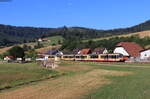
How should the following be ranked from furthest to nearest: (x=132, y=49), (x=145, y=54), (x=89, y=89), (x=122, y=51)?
(x=132, y=49) < (x=122, y=51) < (x=145, y=54) < (x=89, y=89)

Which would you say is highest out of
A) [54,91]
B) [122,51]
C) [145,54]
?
[122,51]

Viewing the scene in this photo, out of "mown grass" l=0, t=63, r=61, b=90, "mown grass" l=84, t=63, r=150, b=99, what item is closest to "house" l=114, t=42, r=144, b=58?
"mown grass" l=0, t=63, r=61, b=90

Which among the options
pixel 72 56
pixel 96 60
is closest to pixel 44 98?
pixel 96 60

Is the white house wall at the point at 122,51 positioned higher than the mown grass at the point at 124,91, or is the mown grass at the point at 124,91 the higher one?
the white house wall at the point at 122,51

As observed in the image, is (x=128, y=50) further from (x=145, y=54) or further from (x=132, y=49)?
(x=145, y=54)

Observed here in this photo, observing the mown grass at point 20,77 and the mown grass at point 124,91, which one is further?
the mown grass at point 20,77

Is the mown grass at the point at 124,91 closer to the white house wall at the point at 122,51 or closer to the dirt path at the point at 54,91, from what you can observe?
the dirt path at the point at 54,91

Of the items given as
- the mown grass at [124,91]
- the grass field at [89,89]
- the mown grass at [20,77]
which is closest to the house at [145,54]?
the mown grass at [20,77]

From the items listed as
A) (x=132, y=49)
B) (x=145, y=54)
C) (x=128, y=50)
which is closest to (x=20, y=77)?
(x=145, y=54)

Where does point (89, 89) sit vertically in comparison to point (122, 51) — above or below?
below

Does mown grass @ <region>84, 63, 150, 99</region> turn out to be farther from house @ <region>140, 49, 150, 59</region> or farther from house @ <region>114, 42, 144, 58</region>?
house @ <region>114, 42, 144, 58</region>

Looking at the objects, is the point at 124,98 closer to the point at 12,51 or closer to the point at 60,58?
the point at 60,58

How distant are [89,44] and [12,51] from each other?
35359 millimetres

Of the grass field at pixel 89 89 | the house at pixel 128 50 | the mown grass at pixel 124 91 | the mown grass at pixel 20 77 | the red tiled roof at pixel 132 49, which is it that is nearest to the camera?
the mown grass at pixel 124 91
